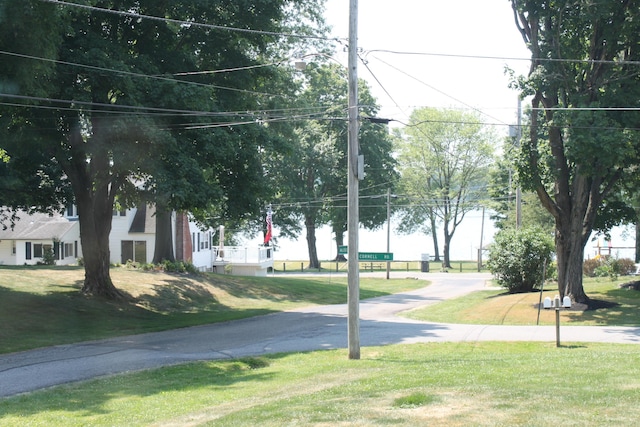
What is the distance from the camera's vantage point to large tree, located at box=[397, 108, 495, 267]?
7531 cm

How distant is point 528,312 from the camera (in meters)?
27.2

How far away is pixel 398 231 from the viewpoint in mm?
92562

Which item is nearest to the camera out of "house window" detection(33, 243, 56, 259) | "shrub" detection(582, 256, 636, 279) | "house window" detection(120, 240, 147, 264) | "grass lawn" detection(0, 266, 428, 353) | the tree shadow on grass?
the tree shadow on grass

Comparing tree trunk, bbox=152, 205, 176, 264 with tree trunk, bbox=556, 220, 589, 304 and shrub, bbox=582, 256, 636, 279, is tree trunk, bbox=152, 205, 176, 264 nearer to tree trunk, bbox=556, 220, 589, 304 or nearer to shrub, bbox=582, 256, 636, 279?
tree trunk, bbox=556, 220, 589, 304

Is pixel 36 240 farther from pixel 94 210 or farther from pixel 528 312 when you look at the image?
pixel 528 312

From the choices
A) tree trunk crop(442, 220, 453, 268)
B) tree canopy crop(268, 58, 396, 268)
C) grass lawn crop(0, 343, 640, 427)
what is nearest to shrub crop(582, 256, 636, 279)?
tree canopy crop(268, 58, 396, 268)

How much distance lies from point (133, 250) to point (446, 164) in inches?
1570

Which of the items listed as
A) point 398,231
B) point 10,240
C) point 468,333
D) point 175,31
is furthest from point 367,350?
point 398,231

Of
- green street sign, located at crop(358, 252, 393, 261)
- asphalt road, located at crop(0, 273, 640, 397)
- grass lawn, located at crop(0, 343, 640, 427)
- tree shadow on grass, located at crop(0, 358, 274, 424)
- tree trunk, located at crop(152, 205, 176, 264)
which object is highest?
tree trunk, located at crop(152, 205, 176, 264)

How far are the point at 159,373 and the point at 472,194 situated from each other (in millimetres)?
68036

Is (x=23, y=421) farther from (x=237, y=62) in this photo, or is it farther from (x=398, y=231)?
(x=398, y=231)

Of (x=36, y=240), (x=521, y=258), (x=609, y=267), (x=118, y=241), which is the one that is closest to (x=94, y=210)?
(x=521, y=258)

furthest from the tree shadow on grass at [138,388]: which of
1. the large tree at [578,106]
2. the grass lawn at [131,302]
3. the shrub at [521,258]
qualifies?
the shrub at [521,258]

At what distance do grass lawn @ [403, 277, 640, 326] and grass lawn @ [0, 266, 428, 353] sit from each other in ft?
24.2
